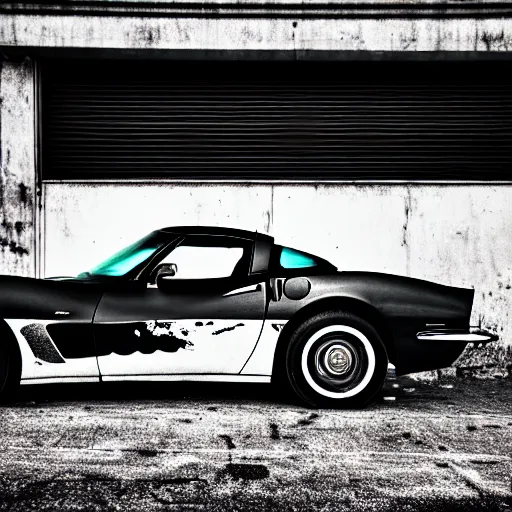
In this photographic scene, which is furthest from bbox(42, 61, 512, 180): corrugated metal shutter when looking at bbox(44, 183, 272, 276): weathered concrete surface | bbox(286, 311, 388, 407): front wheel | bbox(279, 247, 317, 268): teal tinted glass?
bbox(286, 311, 388, 407): front wheel

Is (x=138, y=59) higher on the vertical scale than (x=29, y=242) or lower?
higher

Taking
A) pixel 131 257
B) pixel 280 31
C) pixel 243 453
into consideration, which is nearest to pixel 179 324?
pixel 131 257

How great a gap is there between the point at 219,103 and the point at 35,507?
631cm

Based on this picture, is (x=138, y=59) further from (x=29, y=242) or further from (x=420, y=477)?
(x=420, y=477)

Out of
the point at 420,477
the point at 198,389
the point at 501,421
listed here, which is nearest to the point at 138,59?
the point at 198,389

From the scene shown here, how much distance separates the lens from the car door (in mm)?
5723

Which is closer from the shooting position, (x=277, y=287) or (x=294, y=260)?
(x=277, y=287)

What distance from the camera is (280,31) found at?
885 cm

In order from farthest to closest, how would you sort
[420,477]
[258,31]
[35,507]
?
[258,31] → [420,477] → [35,507]

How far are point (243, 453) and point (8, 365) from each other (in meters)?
2.06

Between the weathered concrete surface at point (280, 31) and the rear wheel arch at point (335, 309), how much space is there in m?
3.88

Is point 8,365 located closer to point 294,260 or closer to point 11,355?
point 11,355

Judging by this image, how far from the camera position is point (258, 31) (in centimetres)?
885

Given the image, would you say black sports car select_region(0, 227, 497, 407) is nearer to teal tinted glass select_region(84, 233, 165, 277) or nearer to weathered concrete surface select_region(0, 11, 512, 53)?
teal tinted glass select_region(84, 233, 165, 277)
